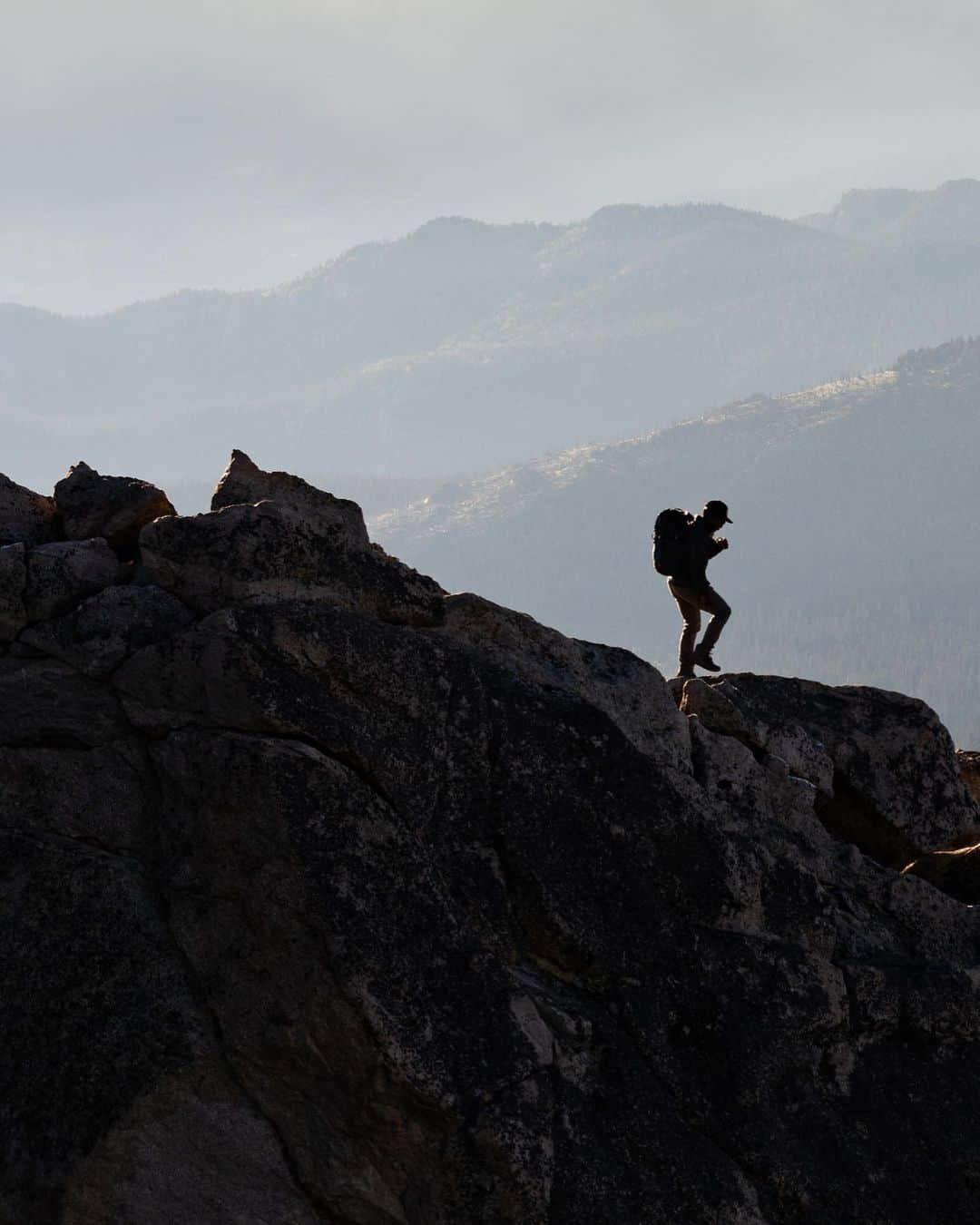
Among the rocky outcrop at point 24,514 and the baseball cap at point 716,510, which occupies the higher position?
the baseball cap at point 716,510

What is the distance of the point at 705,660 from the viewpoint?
29859 mm

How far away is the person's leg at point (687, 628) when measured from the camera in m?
29.6

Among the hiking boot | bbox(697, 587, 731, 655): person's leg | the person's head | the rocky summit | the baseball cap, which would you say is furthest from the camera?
the hiking boot


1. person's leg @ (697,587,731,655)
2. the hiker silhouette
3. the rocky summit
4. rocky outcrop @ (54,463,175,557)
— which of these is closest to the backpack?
the hiker silhouette

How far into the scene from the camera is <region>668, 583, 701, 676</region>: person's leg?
29625 millimetres

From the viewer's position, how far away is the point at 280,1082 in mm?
17266

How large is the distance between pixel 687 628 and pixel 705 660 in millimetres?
787

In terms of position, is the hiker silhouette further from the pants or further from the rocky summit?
the rocky summit

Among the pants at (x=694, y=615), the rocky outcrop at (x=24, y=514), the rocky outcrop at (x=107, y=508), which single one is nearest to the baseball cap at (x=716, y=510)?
the pants at (x=694, y=615)

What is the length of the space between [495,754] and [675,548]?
397 inches

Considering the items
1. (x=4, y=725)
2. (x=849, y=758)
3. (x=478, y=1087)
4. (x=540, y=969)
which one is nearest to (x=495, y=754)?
(x=540, y=969)

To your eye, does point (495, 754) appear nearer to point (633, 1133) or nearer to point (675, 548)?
point (633, 1133)

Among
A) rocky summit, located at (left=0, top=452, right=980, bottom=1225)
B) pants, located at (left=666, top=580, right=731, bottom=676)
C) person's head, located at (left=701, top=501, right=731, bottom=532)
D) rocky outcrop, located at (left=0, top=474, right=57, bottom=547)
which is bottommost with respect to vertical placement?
rocky summit, located at (left=0, top=452, right=980, bottom=1225)

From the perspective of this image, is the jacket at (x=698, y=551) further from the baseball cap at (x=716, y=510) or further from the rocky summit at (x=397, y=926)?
the rocky summit at (x=397, y=926)
